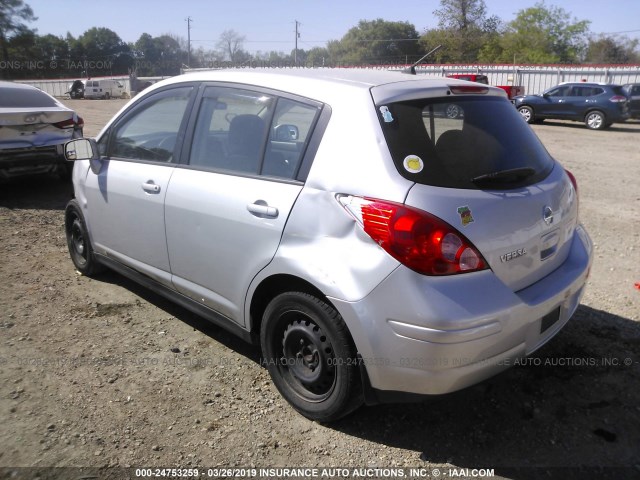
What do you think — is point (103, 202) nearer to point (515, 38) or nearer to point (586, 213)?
point (586, 213)

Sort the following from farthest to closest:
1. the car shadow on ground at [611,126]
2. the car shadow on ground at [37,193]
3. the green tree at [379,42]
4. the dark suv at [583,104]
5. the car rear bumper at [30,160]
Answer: the green tree at [379,42] < the car shadow on ground at [611,126] < the dark suv at [583,104] < the car shadow on ground at [37,193] < the car rear bumper at [30,160]

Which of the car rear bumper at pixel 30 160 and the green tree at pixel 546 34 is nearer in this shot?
the car rear bumper at pixel 30 160

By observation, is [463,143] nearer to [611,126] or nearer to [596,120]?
[596,120]

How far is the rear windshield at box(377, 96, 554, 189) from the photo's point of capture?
2.60 meters

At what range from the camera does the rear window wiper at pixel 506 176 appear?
2676 millimetres

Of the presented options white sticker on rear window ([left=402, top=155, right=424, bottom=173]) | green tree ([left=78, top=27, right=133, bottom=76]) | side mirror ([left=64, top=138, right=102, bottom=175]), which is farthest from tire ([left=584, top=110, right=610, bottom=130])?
green tree ([left=78, top=27, right=133, bottom=76])

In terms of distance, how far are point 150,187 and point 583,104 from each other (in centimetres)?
1967

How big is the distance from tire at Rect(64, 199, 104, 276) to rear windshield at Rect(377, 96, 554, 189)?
→ 317 centimetres

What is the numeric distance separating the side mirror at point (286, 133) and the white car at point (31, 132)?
553 centimetres

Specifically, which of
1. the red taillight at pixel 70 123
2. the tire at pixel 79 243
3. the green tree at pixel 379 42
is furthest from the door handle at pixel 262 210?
the green tree at pixel 379 42

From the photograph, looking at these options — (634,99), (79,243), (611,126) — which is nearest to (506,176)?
(79,243)

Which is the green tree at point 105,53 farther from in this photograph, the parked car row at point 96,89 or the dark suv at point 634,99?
the dark suv at point 634,99

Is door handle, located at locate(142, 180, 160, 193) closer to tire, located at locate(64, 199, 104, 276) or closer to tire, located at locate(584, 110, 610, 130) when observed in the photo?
tire, located at locate(64, 199, 104, 276)

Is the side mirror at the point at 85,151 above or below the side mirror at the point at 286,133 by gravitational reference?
below
